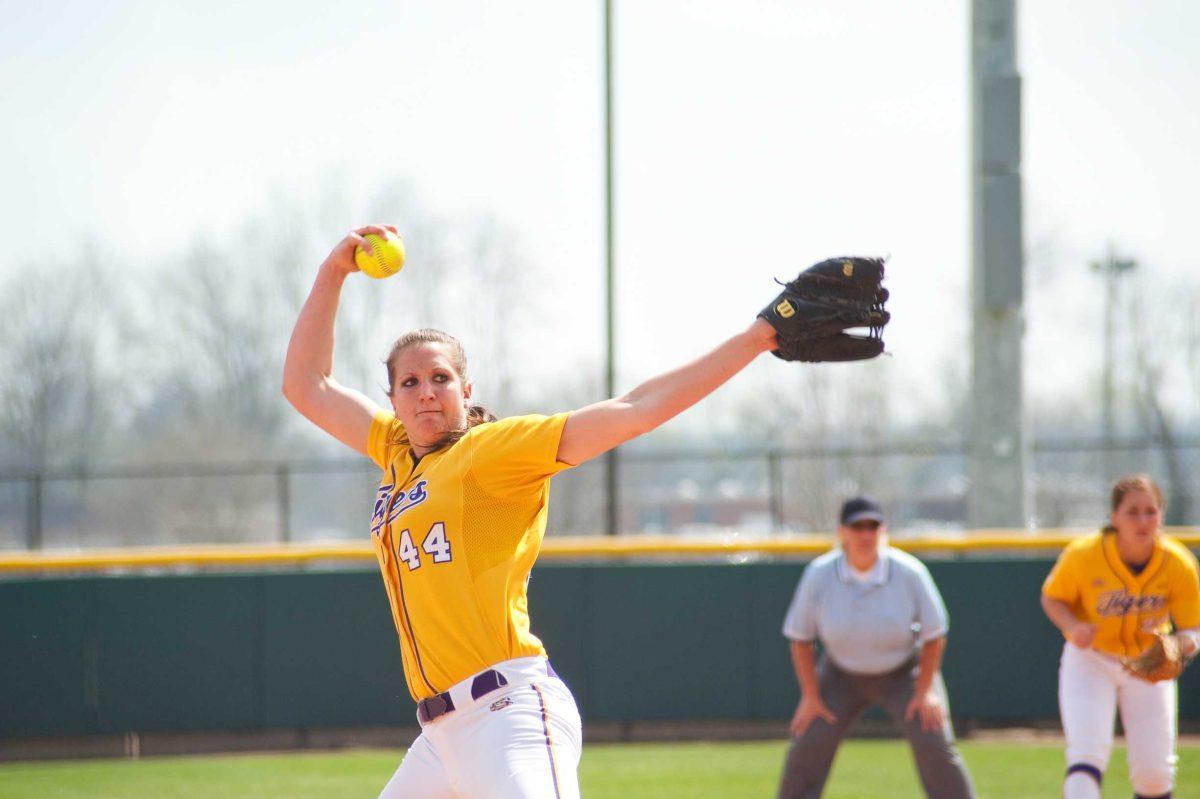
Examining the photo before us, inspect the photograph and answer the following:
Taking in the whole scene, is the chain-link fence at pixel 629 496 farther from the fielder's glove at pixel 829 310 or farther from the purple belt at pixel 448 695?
the fielder's glove at pixel 829 310

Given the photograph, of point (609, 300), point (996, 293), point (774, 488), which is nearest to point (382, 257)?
point (996, 293)

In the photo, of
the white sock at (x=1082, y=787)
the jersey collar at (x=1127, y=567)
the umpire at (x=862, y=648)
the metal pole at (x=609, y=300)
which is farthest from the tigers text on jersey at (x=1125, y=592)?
the metal pole at (x=609, y=300)

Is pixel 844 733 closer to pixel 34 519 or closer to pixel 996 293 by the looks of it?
pixel 996 293

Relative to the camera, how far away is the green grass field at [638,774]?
903 centimetres

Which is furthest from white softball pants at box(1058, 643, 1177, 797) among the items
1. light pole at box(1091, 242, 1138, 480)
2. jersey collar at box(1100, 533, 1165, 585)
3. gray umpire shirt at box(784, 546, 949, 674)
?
light pole at box(1091, 242, 1138, 480)

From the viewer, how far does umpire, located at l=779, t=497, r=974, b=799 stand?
7203 millimetres

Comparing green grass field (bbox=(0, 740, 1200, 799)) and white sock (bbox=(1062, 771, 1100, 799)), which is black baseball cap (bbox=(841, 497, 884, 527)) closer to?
white sock (bbox=(1062, 771, 1100, 799))

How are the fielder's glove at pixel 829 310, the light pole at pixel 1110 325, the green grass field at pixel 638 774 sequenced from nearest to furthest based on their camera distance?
1. the fielder's glove at pixel 829 310
2. the green grass field at pixel 638 774
3. the light pole at pixel 1110 325

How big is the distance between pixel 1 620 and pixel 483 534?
29.2 ft

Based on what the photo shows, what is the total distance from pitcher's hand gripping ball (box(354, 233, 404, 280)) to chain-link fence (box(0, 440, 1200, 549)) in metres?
12.7

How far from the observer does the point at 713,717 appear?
11.6 m

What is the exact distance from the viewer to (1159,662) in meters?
6.23

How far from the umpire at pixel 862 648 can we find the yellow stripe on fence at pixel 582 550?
4.03 meters

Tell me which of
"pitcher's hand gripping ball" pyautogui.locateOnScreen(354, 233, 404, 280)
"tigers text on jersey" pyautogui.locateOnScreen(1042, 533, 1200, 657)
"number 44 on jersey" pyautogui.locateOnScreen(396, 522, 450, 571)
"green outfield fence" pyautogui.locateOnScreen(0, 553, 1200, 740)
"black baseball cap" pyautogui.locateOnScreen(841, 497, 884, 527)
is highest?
"pitcher's hand gripping ball" pyautogui.locateOnScreen(354, 233, 404, 280)
